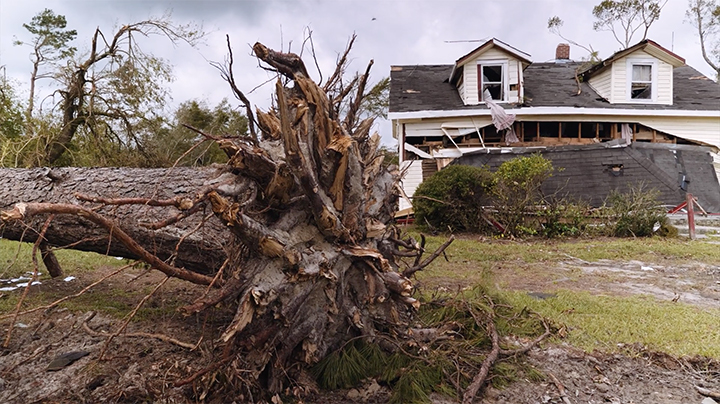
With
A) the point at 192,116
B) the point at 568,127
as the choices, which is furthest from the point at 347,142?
the point at 192,116

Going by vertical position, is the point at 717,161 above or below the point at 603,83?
below

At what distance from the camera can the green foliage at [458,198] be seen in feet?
34.2

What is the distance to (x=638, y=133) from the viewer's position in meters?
14.9

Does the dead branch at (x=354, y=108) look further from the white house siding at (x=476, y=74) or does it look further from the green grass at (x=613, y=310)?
the white house siding at (x=476, y=74)

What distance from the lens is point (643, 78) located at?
50.0ft

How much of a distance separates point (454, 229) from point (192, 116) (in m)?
17.3

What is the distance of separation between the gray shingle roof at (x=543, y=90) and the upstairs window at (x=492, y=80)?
32.5 inches

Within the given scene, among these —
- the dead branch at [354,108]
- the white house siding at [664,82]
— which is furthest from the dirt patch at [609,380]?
the white house siding at [664,82]

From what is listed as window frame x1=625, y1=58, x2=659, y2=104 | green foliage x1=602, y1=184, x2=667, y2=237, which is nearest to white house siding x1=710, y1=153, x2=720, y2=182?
window frame x1=625, y1=58, x2=659, y2=104

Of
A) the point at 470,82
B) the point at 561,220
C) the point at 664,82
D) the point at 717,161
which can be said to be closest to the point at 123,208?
the point at 561,220

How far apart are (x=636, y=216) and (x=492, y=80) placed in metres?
7.61

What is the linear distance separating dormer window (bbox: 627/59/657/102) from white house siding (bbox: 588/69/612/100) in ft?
1.97

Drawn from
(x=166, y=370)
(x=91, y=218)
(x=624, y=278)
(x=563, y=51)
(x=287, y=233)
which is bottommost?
(x=624, y=278)

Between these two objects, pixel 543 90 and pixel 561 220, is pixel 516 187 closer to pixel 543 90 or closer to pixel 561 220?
pixel 561 220
